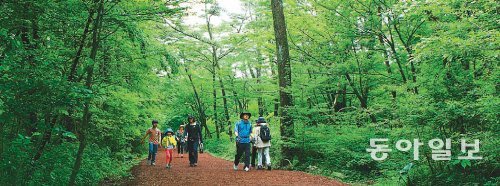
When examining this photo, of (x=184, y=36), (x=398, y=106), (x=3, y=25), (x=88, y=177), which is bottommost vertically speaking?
(x=88, y=177)

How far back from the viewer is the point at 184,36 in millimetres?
27641

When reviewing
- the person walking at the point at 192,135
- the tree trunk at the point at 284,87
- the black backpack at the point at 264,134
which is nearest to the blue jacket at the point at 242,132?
the black backpack at the point at 264,134

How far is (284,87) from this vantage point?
1234cm

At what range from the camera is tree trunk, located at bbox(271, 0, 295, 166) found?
1191 centimetres

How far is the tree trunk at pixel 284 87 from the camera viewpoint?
11.9m

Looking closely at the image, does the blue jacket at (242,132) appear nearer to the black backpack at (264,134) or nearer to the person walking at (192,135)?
the black backpack at (264,134)

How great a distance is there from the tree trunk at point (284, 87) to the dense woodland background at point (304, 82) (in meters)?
0.04

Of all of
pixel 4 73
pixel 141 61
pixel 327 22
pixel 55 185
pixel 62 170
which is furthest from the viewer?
pixel 327 22

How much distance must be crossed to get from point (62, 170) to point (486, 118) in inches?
305

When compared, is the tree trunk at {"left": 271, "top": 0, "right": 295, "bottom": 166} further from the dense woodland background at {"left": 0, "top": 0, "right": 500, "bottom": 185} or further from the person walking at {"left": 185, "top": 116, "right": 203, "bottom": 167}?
the person walking at {"left": 185, "top": 116, "right": 203, "bottom": 167}

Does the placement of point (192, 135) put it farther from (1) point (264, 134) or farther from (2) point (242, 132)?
(1) point (264, 134)

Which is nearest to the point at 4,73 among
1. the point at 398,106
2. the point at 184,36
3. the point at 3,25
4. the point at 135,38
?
the point at 3,25

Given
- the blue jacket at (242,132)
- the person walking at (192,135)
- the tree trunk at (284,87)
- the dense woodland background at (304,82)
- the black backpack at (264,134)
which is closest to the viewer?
the dense woodland background at (304,82)

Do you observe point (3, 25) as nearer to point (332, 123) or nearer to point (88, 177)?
point (88, 177)
